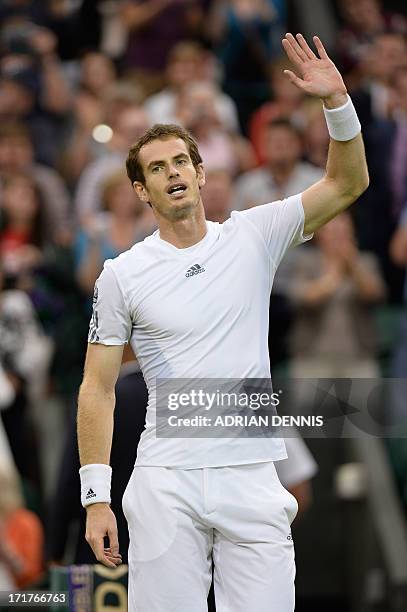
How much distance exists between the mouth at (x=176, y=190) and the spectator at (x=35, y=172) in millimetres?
5151

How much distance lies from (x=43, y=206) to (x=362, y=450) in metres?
3.01

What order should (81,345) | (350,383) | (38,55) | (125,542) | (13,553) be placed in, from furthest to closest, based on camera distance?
(38,55), (81,345), (13,553), (350,383), (125,542)

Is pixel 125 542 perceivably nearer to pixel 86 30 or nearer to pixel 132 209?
pixel 132 209

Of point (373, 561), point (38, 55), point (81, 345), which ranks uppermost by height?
point (38, 55)

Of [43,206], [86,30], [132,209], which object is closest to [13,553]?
[132,209]

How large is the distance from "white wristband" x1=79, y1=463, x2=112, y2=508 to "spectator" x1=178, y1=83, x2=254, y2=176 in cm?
521

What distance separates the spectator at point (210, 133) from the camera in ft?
35.9

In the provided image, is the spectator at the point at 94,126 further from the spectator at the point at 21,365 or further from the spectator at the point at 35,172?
the spectator at the point at 21,365

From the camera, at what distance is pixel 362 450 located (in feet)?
32.9

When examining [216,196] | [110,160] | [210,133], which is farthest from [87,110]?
[216,196]

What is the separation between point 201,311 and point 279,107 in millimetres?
6978

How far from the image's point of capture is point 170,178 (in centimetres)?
559

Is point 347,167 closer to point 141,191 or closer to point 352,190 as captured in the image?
point 352,190

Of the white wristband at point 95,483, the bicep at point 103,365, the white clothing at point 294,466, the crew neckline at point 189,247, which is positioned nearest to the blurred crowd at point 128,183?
the white clothing at point 294,466
